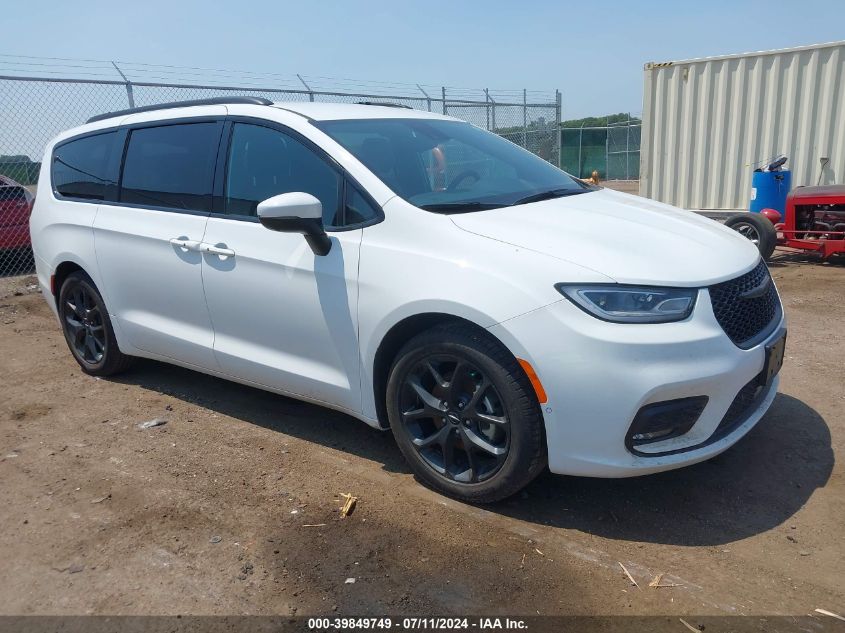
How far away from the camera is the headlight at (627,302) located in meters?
2.73

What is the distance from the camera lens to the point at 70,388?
5008 mm

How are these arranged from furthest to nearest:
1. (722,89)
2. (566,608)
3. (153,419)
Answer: (722,89) < (153,419) < (566,608)

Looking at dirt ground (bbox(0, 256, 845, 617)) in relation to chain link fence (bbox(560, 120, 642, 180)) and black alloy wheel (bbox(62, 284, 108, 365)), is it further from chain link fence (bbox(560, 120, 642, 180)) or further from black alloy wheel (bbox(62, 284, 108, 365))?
chain link fence (bbox(560, 120, 642, 180))

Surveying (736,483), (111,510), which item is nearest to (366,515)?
(111,510)

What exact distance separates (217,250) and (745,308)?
8.58 ft

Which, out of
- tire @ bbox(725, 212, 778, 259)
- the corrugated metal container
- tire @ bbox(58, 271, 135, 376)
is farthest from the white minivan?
the corrugated metal container

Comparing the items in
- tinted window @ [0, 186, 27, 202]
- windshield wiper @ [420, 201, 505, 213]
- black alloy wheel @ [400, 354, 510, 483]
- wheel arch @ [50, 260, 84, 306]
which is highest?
windshield wiper @ [420, 201, 505, 213]

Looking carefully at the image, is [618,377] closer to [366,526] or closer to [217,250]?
[366,526]

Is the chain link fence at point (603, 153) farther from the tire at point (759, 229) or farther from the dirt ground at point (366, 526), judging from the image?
the dirt ground at point (366, 526)

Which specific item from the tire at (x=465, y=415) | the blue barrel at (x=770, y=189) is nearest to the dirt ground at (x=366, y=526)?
the tire at (x=465, y=415)

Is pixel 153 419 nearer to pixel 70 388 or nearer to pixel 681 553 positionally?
pixel 70 388

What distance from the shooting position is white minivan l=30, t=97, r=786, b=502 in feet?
9.07

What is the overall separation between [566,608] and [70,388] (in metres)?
3.94

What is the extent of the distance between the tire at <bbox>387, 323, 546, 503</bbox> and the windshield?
697 mm
